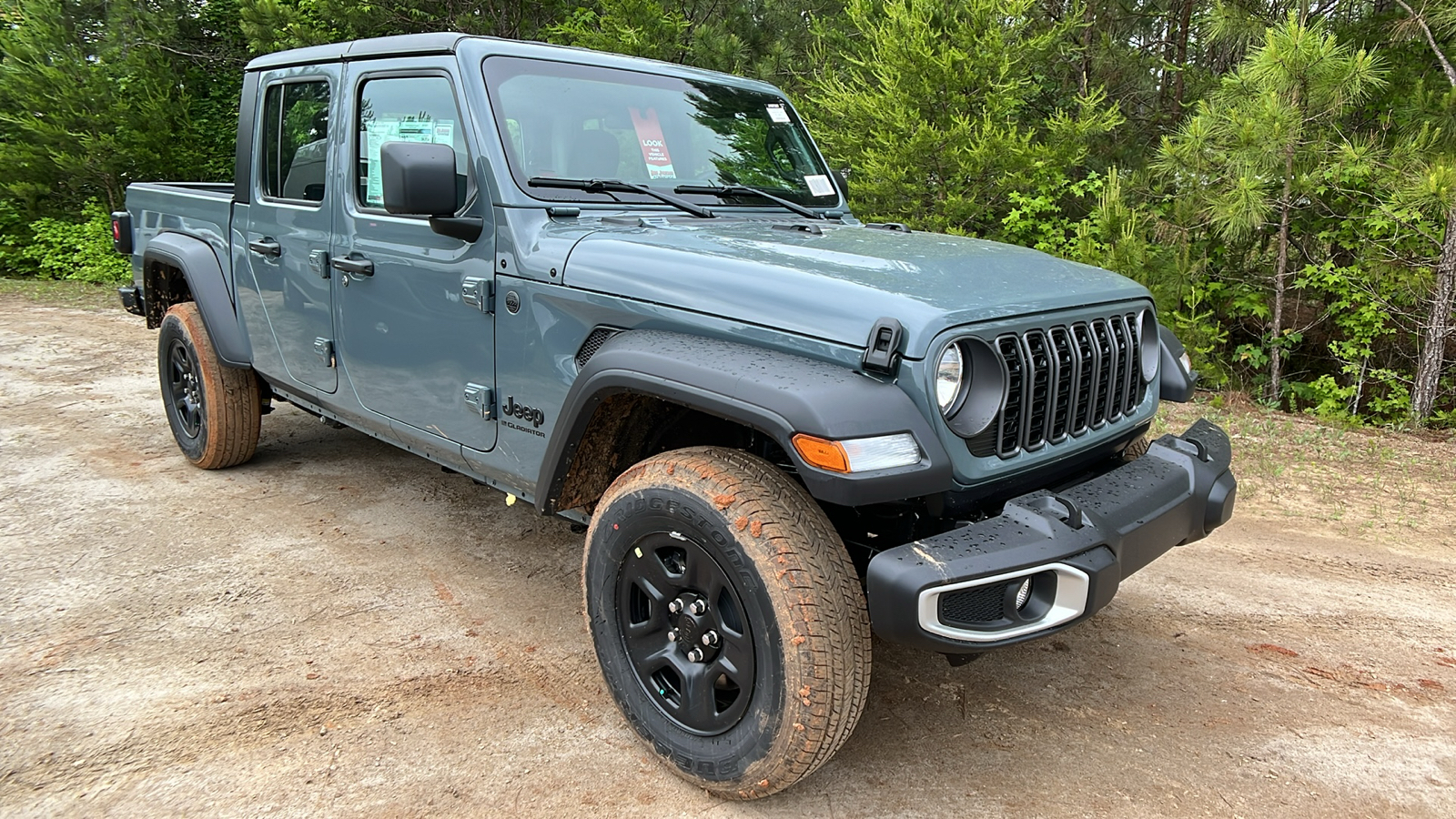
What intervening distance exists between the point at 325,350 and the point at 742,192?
183 centimetres

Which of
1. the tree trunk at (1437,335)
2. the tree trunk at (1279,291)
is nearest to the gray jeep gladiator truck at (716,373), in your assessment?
the tree trunk at (1279,291)

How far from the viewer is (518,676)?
3.06m

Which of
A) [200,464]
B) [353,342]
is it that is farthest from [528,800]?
[200,464]

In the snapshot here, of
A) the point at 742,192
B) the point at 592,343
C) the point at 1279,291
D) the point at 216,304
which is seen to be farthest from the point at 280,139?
the point at 1279,291

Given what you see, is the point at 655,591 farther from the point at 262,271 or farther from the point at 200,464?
A: the point at 200,464

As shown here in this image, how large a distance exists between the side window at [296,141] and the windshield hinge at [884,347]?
2.61 m

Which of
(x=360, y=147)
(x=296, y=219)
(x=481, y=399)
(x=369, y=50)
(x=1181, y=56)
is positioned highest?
(x=1181, y=56)

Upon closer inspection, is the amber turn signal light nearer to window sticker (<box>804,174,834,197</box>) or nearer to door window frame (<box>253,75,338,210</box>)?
window sticker (<box>804,174,834,197</box>)

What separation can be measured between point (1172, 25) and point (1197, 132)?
308cm

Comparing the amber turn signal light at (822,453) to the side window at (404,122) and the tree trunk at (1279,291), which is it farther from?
the tree trunk at (1279,291)

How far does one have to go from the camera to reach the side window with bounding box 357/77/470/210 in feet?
10.4

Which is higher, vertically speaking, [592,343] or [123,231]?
[123,231]

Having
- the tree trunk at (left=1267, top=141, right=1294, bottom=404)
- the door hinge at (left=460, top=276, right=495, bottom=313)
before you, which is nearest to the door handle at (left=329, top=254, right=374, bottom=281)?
the door hinge at (left=460, top=276, right=495, bottom=313)

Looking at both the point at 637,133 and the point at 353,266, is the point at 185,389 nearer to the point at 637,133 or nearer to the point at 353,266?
the point at 353,266
